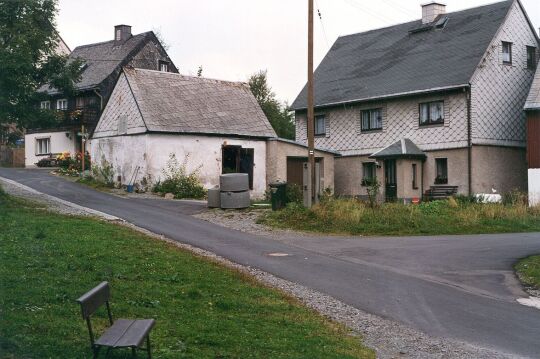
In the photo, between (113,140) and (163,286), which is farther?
(113,140)

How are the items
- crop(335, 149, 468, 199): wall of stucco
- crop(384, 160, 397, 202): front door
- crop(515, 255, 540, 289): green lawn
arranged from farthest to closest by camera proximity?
crop(384, 160, 397, 202): front door < crop(335, 149, 468, 199): wall of stucco < crop(515, 255, 540, 289): green lawn

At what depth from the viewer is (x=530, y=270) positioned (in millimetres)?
15969

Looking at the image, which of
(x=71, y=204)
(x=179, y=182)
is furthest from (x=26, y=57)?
(x=179, y=182)

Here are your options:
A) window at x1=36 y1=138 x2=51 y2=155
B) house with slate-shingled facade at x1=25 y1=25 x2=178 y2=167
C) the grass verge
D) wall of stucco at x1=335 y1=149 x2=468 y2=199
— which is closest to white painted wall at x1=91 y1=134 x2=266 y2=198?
wall of stucco at x1=335 y1=149 x2=468 y2=199

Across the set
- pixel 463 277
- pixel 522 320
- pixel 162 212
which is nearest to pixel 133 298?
pixel 522 320

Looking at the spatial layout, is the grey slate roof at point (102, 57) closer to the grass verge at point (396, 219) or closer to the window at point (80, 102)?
the window at point (80, 102)

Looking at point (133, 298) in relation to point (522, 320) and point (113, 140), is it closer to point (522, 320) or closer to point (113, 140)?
point (522, 320)

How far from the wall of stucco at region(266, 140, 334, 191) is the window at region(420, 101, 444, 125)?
17.9ft

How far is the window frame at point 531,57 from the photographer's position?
127 feet

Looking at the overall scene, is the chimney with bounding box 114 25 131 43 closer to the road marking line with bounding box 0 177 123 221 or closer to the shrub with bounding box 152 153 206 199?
the road marking line with bounding box 0 177 123 221

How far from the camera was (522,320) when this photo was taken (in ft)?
38.1

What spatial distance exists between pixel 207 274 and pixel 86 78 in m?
46.1

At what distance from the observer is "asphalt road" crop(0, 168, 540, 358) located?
37.0 ft

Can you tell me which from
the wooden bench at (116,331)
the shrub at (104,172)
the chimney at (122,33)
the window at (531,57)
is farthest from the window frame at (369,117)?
the wooden bench at (116,331)
